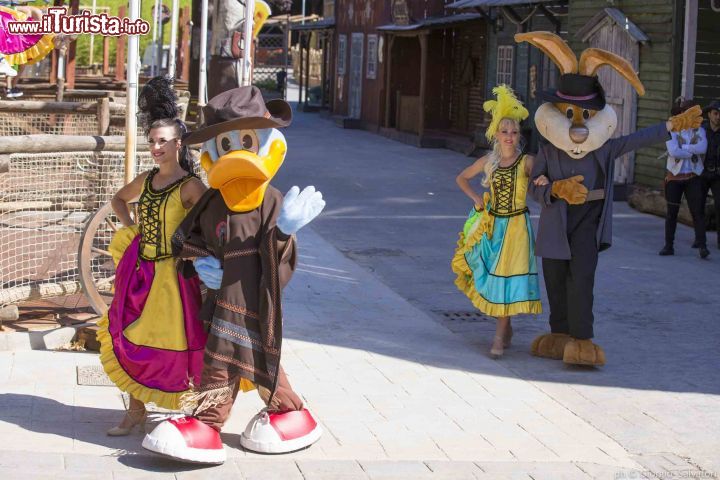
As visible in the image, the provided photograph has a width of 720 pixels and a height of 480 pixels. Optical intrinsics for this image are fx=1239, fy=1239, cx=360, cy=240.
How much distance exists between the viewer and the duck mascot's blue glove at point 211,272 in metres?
5.80

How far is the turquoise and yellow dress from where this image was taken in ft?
27.1

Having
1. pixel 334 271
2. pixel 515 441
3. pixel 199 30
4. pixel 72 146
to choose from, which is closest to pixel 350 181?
pixel 199 30

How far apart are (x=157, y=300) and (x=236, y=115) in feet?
3.17

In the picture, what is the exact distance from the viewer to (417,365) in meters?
7.95

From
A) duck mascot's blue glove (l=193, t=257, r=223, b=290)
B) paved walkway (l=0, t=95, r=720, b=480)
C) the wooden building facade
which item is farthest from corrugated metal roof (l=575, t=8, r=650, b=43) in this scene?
duck mascot's blue glove (l=193, t=257, r=223, b=290)

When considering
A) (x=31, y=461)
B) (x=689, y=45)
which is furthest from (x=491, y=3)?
(x=31, y=461)

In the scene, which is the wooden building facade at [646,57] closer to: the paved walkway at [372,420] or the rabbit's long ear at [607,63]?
the rabbit's long ear at [607,63]

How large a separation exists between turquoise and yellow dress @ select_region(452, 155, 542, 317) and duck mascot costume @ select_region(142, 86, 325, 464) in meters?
2.72

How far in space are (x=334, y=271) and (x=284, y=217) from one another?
5733 millimetres

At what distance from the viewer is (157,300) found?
592 cm

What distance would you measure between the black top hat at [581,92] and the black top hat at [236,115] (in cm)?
264

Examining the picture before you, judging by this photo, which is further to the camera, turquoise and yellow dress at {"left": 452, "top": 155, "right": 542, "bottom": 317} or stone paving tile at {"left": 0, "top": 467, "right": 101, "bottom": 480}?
turquoise and yellow dress at {"left": 452, "top": 155, "right": 542, "bottom": 317}

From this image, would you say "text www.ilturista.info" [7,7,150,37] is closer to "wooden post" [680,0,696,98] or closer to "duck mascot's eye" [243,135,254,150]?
"duck mascot's eye" [243,135,254,150]

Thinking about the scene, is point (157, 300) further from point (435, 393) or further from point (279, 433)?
point (435, 393)
